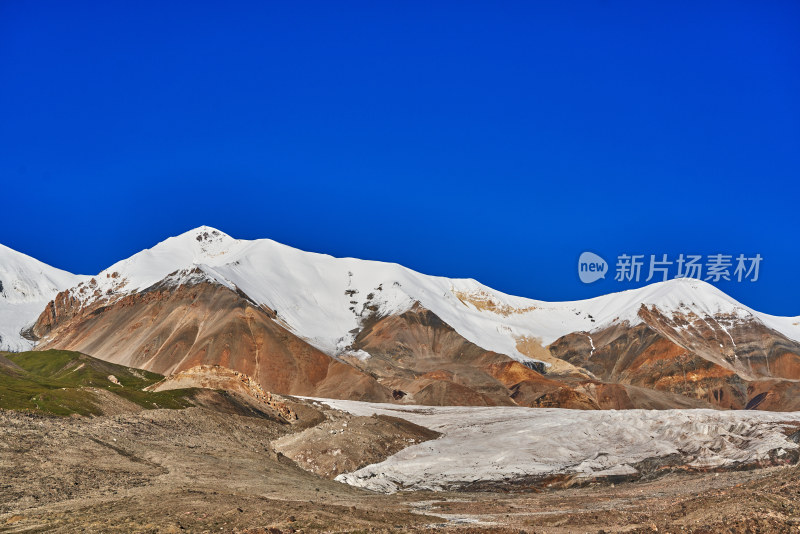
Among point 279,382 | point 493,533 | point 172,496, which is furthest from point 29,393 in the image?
point 279,382

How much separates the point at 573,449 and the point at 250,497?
3982 centimetres

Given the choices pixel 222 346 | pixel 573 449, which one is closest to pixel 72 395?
pixel 573 449

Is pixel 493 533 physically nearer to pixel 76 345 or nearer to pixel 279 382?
pixel 279 382

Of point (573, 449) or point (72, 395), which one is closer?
point (72, 395)

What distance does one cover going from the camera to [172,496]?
34.4 metres

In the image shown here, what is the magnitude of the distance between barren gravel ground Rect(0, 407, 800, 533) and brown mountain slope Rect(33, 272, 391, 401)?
9900cm

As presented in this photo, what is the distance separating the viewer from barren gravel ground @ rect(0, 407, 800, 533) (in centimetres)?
2817

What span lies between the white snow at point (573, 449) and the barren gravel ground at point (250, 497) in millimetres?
5423

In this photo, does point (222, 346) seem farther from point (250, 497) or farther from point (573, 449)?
point (250, 497)

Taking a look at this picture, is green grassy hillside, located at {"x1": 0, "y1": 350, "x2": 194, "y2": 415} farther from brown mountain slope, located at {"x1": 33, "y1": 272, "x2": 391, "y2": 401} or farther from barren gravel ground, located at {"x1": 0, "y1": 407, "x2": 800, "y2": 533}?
brown mountain slope, located at {"x1": 33, "y1": 272, "x2": 391, "y2": 401}

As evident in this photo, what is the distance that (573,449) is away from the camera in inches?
2689

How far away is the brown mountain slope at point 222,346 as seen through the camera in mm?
160500

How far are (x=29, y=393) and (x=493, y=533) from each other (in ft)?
143

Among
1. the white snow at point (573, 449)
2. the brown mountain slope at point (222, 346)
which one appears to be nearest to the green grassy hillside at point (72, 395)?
the white snow at point (573, 449)
